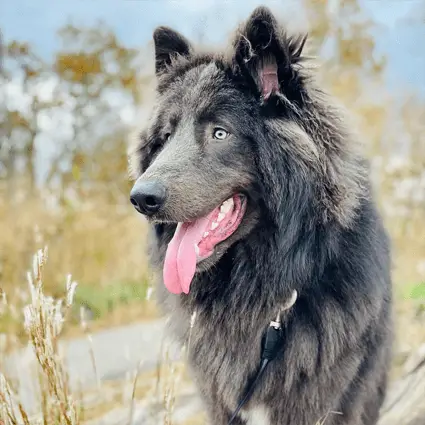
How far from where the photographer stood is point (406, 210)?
9922 mm

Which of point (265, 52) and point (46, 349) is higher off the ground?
point (265, 52)

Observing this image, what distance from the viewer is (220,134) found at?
8.11 feet

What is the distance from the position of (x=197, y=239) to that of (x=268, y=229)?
0.35 metres

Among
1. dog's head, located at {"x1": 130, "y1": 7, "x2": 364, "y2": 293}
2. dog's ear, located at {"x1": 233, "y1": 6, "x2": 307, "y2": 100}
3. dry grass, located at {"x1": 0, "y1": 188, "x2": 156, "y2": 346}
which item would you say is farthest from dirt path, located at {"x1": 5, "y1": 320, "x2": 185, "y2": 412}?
dog's ear, located at {"x1": 233, "y1": 6, "x2": 307, "y2": 100}

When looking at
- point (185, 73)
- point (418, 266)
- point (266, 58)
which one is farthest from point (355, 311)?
point (418, 266)

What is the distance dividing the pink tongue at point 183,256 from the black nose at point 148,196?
247 millimetres

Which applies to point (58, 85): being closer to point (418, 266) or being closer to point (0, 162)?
point (0, 162)

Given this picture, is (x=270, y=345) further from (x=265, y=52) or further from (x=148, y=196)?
(x=265, y=52)

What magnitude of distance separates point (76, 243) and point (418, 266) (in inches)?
210

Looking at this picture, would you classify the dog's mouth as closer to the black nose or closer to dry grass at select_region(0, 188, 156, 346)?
the black nose

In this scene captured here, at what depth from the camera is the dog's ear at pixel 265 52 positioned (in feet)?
7.65

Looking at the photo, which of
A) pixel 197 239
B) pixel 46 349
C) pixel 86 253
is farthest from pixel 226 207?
pixel 86 253

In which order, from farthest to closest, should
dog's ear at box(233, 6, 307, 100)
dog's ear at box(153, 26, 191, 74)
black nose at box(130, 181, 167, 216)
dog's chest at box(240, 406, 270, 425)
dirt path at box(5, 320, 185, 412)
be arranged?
dirt path at box(5, 320, 185, 412)
dog's ear at box(153, 26, 191, 74)
dog's chest at box(240, 406, 270, 425)
dog's ear at box(233, 6, 307, 100)
black nose at box(130, 181, 167, 216)

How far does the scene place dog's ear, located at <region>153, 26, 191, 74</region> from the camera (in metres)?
2.87
